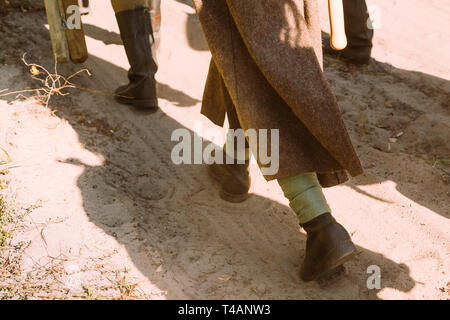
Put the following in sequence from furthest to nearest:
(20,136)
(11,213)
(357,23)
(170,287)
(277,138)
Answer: (357,23) → (20,136) → (11,213) → (170,287) → (277,138)

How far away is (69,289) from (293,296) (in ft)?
3.16

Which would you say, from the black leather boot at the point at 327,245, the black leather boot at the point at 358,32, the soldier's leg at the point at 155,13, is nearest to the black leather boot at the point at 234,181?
the black leather boot at the point at 327,245

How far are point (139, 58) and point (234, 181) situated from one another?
1139mm

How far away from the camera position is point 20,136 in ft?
9.17

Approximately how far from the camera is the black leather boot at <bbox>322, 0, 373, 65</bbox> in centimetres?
396

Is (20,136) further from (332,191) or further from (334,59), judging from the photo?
(334,59)

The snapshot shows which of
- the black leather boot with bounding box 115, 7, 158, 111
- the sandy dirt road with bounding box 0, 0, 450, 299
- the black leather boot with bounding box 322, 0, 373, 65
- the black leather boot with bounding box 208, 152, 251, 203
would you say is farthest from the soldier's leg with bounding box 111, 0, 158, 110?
the black leather boot with bounding box 322, 0, 373, 65

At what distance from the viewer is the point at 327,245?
1.95 m

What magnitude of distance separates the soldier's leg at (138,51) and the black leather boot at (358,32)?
1736mm

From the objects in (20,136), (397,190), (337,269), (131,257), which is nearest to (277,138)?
(337,269)

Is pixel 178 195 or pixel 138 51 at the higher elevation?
pixel 138 51

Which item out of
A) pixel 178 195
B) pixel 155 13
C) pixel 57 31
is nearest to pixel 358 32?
pixel 155 13

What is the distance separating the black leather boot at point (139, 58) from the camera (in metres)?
3.11

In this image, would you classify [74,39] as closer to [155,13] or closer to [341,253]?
[155,13]
